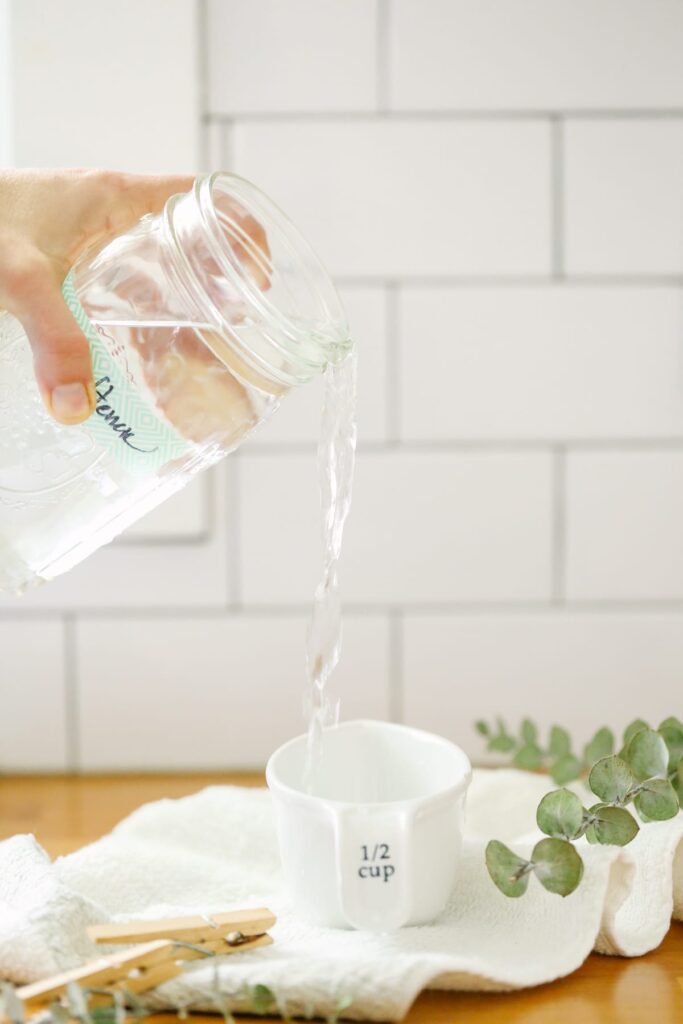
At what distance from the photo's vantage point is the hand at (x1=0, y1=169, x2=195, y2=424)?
495 mm

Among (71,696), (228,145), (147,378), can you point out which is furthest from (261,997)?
(228,145)

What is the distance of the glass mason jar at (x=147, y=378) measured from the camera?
1.73 ft

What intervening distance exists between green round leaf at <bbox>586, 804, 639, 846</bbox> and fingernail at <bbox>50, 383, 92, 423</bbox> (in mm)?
288

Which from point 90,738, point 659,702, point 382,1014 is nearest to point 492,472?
point 659,702

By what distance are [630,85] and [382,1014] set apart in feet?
2.23

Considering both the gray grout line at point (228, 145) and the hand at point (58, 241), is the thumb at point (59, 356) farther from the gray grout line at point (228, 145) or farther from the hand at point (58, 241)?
the gray grout line at point (228, 145)

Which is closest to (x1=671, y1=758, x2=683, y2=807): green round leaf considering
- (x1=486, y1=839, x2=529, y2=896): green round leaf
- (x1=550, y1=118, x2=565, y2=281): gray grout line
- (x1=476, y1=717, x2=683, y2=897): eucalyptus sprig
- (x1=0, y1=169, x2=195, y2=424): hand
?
(x1=476, y1=717, x2=683, y2=897): eucalyptus sprig

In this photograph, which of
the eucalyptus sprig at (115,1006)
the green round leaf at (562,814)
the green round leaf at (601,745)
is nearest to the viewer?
the eucalyptus sprig at (115,1006)

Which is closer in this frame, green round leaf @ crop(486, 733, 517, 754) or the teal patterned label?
Answer: the teal patterned label

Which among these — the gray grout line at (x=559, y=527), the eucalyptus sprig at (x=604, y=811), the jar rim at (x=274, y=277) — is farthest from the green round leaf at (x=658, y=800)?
the gray grout line at (x=559, y=527)

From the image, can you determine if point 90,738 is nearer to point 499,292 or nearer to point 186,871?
point 186,871

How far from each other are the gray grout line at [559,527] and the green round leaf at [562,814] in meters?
0.41

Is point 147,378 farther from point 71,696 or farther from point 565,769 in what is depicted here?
point 71,696

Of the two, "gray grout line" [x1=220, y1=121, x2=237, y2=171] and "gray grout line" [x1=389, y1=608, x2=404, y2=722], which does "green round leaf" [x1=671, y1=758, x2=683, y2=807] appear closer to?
"gray grout line" [x1=389, y1=608, x2=404, y2=722]
